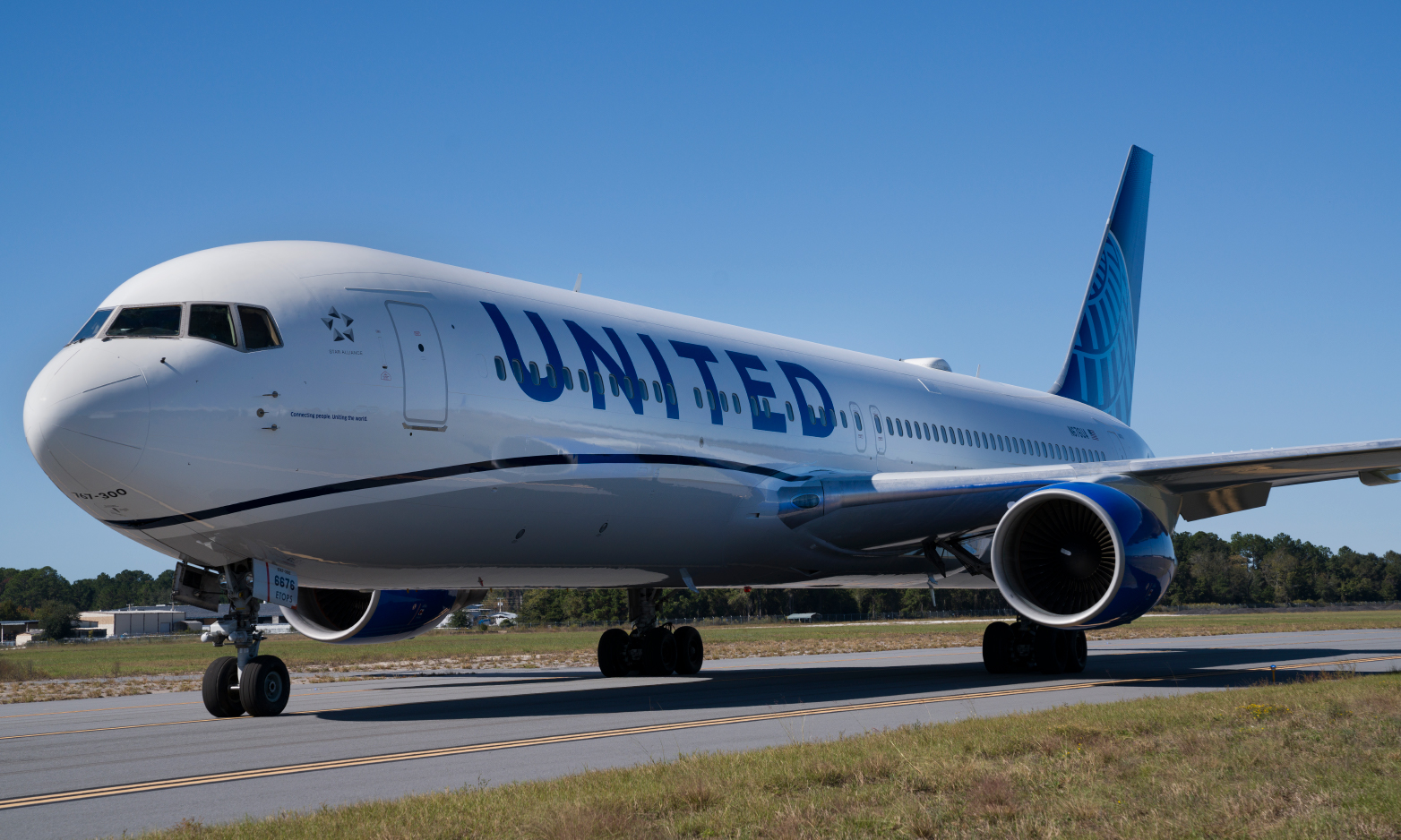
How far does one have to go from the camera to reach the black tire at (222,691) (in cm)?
1095

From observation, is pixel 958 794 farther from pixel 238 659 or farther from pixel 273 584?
pixel 238 659

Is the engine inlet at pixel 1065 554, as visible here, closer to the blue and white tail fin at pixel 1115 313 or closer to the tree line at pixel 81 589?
the blue and white tail fin at pixel 1115 313

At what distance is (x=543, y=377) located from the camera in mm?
11688

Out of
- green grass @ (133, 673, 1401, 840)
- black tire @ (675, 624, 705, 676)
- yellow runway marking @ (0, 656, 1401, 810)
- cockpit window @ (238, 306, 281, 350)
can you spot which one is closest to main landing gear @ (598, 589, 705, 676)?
black tire @ (675, 624, 705, 676)

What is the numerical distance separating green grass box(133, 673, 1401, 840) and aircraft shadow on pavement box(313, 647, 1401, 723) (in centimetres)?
394

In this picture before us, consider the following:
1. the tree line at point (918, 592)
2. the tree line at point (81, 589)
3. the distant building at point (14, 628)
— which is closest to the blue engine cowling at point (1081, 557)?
the tree line at point (918, 592)

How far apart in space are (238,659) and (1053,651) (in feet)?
35.2

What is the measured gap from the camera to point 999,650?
1691 centimetres

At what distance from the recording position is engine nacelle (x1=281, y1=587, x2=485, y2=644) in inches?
587

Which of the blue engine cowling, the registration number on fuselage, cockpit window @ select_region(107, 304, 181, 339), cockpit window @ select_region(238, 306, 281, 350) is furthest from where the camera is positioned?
the blue engine cowling

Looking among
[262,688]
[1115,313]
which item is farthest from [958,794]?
[1115,313]

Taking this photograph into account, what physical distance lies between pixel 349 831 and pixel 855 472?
11.2m

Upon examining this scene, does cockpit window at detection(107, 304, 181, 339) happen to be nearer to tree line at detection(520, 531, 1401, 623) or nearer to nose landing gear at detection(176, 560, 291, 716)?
nose landing gear at detection(176, 560, 291, 716)

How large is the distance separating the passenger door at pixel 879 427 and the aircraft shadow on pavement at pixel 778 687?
318 centimetres
